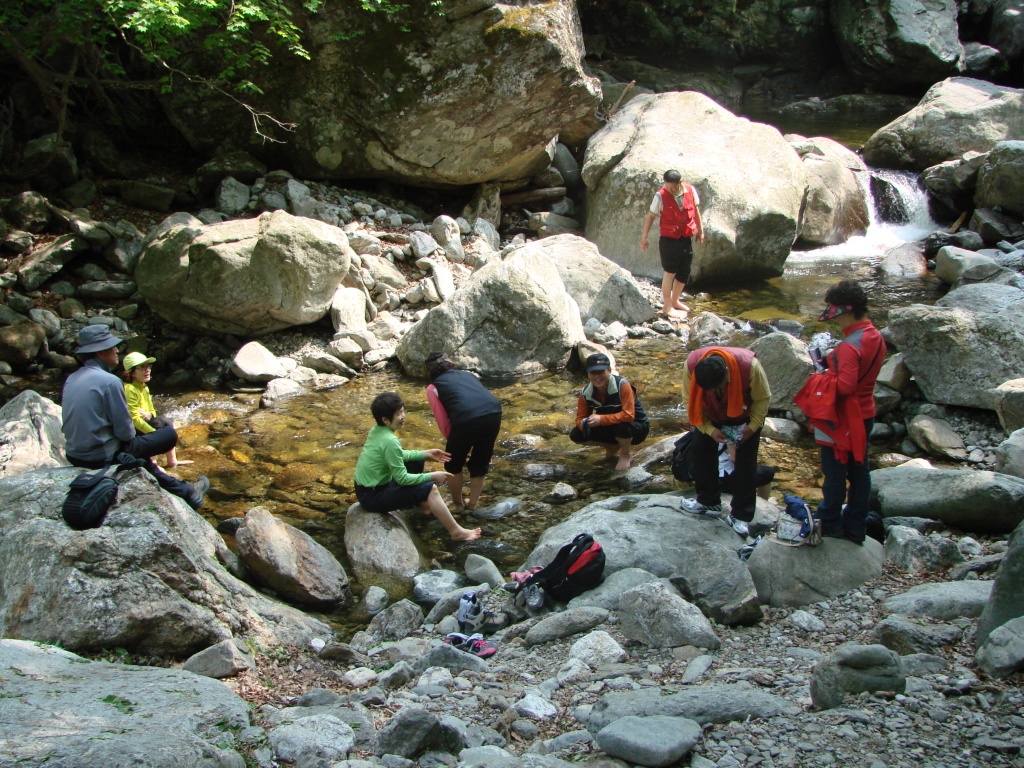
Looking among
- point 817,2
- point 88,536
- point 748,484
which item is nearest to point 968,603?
point 748,484

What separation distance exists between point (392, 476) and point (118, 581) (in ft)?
7.27

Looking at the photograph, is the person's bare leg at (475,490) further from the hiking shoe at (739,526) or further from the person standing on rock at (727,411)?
the hiking shoe at (739,526)

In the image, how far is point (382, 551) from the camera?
5730 mm

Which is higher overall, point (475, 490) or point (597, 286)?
point (597, 286)

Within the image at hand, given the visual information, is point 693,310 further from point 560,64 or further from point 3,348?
point 3,348

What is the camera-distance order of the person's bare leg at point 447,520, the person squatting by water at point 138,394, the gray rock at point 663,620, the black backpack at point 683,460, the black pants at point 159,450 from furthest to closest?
the person squatting by water at point 138,394
the black pants at point 159,450
the person's bare leg at point 447,520
the black backpack at point 683,460
the gray rock at point 663,620

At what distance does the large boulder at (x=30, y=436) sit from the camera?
19.2 feet

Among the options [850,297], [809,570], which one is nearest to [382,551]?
[809,570]

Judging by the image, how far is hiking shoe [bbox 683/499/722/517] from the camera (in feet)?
17.6

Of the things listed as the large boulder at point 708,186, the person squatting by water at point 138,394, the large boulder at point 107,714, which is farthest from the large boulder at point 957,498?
the large boulder at point 708,186

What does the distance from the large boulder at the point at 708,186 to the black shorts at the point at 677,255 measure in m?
1.38

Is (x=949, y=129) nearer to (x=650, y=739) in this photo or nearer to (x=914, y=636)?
(x=914, y=636)

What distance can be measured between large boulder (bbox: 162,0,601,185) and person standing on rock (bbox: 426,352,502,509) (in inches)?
303

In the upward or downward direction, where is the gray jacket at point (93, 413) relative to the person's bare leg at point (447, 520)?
upward
